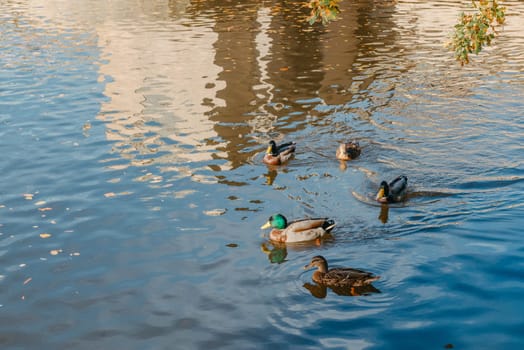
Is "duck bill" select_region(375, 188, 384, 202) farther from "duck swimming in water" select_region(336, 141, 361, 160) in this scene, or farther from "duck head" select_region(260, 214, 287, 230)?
"duck swimming in water" select_region(336, 141, 361, 160)

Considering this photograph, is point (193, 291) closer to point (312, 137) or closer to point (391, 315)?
point (391, 315)

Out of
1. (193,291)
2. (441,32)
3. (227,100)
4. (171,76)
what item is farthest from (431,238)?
(441,32)

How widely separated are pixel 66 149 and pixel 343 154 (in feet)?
25.6

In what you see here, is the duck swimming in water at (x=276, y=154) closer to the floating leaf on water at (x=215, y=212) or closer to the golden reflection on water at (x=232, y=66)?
the golden reflection on water at (x=232, y=66)

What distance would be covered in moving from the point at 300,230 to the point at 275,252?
0.71 meters

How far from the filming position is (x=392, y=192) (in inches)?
632

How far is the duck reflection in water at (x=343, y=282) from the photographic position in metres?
12.3

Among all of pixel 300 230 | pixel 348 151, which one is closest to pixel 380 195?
pixel 300 230

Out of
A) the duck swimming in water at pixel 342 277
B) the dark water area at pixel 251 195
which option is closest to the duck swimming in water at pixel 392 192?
the dark water area at pixel 251 195

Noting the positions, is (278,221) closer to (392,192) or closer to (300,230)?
(300,230)

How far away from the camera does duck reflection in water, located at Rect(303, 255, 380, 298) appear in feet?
40.3

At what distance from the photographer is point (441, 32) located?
A: 1422 inches

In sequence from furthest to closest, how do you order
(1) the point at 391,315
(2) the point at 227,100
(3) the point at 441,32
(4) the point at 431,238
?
1. (3) the point at 441,32
2. (2) the point at 227,100
3. (4) the point at 431,238
4. (1) the point at 391,315

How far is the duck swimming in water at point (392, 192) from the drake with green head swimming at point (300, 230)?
1.84 metres
